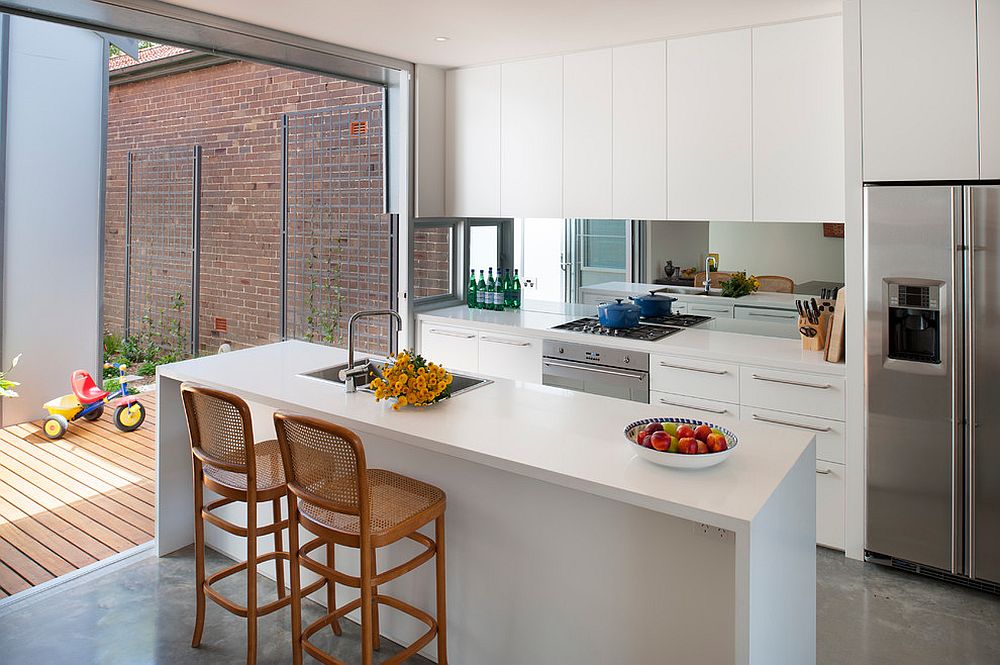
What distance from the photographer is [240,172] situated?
271 inches

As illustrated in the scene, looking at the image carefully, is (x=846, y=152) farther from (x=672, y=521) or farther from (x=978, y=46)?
(x=672, y=521)

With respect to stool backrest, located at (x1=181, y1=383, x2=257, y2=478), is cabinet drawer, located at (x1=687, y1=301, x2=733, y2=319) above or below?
above

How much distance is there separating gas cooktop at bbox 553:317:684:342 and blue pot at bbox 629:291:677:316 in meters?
0.12

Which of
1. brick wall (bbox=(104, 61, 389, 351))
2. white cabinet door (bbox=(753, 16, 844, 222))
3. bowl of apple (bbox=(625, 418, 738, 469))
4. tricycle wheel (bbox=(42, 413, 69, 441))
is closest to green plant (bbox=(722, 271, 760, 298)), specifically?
white cabinet door (bbox=(753, 16, 844, 222))

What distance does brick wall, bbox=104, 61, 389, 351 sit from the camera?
248 inches

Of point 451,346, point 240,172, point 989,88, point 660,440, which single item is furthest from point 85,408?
point 989,88

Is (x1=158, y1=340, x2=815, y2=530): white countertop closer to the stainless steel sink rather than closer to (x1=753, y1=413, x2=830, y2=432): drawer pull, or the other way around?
the stainless steel sink

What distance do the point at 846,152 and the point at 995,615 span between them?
6.61 ft

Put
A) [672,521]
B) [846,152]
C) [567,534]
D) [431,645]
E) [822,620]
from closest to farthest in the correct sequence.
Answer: [672,521] → [567,534] → [431,645] → [822,620] → [846,152]

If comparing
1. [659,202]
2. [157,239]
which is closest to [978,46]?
[659,202]

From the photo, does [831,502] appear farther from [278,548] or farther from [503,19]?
[503,19]

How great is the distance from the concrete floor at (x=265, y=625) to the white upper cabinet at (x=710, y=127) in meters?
1.92

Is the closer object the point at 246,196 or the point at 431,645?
the point at 431,645

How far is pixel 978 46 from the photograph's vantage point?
3000 millimetres
